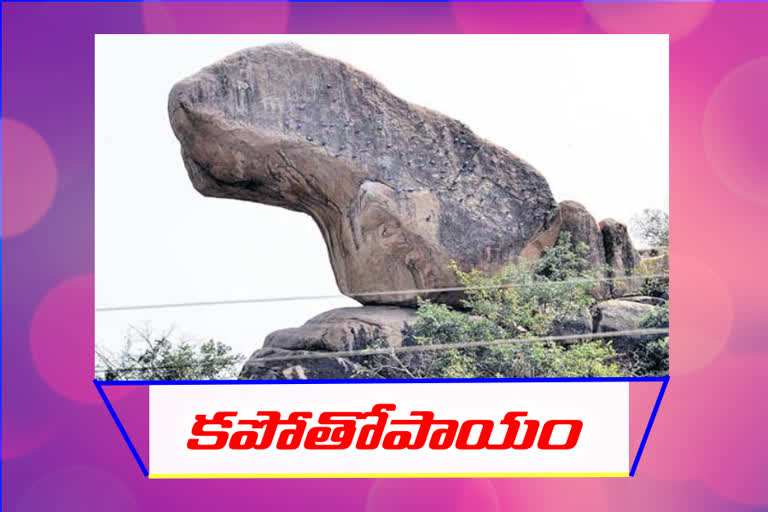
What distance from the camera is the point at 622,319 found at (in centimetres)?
1084

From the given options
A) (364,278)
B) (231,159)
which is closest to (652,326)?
(364,278)

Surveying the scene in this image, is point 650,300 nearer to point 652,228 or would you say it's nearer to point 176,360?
point 652,228

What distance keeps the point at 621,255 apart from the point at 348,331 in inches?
142

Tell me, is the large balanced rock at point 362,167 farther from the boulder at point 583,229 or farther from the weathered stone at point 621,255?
the weathered stone at point 621,255

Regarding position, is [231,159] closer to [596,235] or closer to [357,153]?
[357,153]

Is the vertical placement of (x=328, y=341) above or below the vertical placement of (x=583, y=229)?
below

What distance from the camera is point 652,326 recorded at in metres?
10.6

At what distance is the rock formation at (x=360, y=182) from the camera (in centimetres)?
1037

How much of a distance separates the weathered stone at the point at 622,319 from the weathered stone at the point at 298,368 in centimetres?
299

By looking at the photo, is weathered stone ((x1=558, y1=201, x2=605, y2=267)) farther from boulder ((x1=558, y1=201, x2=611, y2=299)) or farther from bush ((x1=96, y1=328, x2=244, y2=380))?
bush ((x1=96, y1=328, x2=244, y2=380))

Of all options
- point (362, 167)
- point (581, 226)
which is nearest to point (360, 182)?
point (362, 167)

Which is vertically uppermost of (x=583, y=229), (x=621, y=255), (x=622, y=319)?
(x=583, y=229)

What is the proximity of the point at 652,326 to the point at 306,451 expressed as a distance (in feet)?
15.9

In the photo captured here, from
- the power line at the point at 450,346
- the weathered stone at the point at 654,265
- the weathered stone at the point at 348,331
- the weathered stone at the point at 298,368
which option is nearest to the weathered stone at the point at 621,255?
the weathered stone at the point at 654,265
